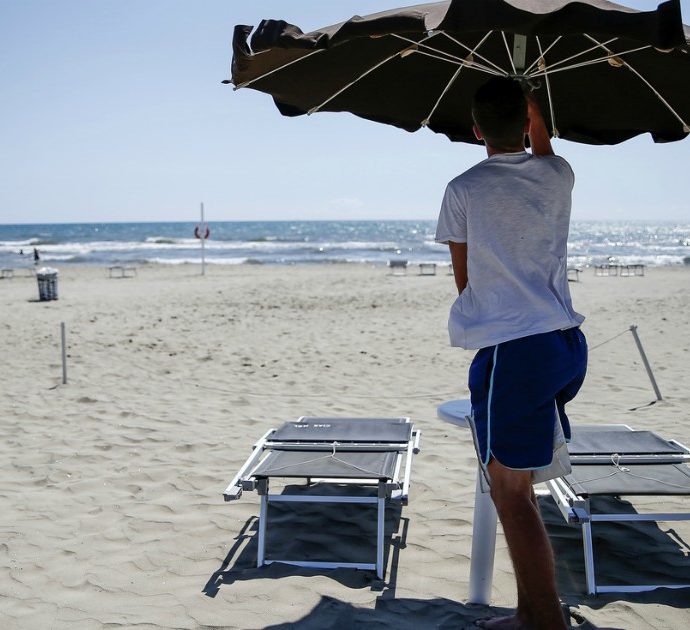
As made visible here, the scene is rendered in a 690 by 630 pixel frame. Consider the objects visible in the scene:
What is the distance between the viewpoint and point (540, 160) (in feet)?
7.18

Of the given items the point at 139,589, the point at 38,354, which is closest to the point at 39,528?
the point at 139,589

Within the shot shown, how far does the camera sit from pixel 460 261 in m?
2.28

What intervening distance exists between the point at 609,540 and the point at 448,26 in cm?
261

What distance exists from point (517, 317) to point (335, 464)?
4.87 ft

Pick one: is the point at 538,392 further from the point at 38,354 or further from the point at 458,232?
the point at 38,354

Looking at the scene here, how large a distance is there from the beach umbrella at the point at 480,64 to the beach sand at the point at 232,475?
2.03 metres

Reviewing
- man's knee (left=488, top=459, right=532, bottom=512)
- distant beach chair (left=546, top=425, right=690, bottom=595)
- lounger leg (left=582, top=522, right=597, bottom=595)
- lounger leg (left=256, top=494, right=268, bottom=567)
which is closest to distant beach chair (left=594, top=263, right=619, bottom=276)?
distant beach chair (left=546, top=425, right=690, bottom=595)

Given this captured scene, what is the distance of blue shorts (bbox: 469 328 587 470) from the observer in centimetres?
212

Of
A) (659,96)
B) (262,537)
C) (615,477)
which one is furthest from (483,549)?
(659,96)

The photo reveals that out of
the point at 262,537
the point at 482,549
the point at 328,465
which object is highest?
the point at 328,465

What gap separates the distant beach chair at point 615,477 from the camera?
2.89m

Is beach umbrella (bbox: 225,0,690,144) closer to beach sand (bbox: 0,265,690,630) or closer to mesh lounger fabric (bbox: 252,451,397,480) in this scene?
mesh lounger fabric (bbox: 252,451,397,480)

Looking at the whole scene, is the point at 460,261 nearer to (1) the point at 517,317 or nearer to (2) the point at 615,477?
(1) the point at 517,317

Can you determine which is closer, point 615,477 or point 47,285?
point 615,477
